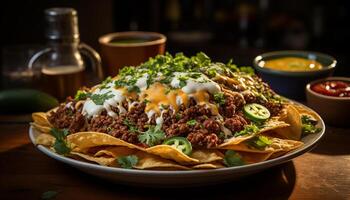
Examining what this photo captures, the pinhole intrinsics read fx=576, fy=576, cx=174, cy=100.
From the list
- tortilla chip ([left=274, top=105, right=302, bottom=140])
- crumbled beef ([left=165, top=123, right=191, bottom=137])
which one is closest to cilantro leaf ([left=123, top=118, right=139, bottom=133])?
crumbled beef ([left=165, top=123, right=191, bottom=137])

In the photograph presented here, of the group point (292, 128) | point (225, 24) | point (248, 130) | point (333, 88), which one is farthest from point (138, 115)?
point (225, 24)

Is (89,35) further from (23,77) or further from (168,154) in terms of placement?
(168,154)

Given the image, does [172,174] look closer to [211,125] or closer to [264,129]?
[211,125]

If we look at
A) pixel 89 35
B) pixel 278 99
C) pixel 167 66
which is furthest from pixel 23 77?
pixel 89 35

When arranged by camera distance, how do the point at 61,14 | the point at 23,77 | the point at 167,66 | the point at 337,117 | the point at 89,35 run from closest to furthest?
1. the point at 167,66
2. the point at 337,117
3. the point at 61,14
4. the point at 23,77
5. the point at 89,35

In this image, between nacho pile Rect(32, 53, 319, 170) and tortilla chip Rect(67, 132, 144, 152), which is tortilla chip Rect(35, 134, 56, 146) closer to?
nacho pile Rect(32, 53, 319, 170)
